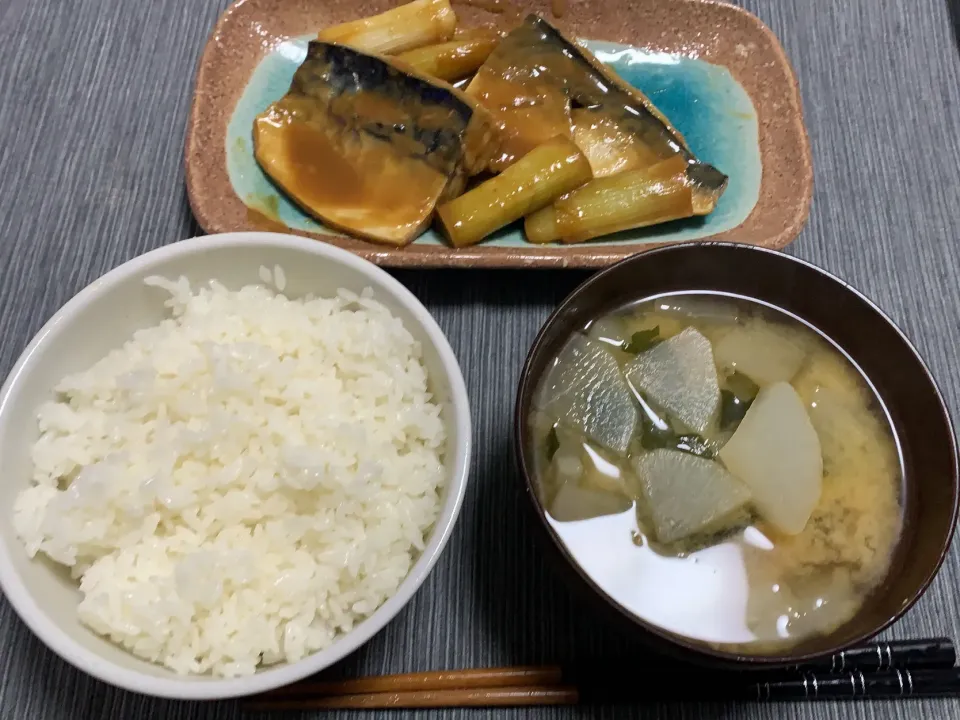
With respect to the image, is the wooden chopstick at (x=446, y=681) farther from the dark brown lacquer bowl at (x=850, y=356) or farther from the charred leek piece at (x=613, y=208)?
the charred leek piece at (x=613, y=208)

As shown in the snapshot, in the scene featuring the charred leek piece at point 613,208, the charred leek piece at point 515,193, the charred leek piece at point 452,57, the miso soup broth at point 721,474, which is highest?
the charred leek piece at point 452,57

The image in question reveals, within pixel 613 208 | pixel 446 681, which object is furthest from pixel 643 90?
pixel 446 681

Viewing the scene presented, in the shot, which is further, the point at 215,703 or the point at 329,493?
the point at 215,703

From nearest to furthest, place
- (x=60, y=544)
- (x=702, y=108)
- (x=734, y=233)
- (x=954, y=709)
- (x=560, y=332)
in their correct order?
(x=60, y=544) → (x=560, y=332) → (x=954, y=709) → (x=734, y=233) → (x=702, y=108)

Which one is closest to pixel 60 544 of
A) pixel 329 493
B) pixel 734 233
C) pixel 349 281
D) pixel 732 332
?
pixel 329 493

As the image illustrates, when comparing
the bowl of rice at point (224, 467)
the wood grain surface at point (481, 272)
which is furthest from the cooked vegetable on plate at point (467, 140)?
the bowl of rice at point (224, 467)

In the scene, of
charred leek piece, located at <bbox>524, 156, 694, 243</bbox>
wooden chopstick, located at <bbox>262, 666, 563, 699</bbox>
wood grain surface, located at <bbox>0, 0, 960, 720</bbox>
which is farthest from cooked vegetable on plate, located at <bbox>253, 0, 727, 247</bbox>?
wooden chopstick, located at <bbox>262, 666, 563, 699</bbox>

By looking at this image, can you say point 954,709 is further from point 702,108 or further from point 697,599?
point 702,108

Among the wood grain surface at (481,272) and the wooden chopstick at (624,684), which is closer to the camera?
the wooden chopstick at (624,684)
